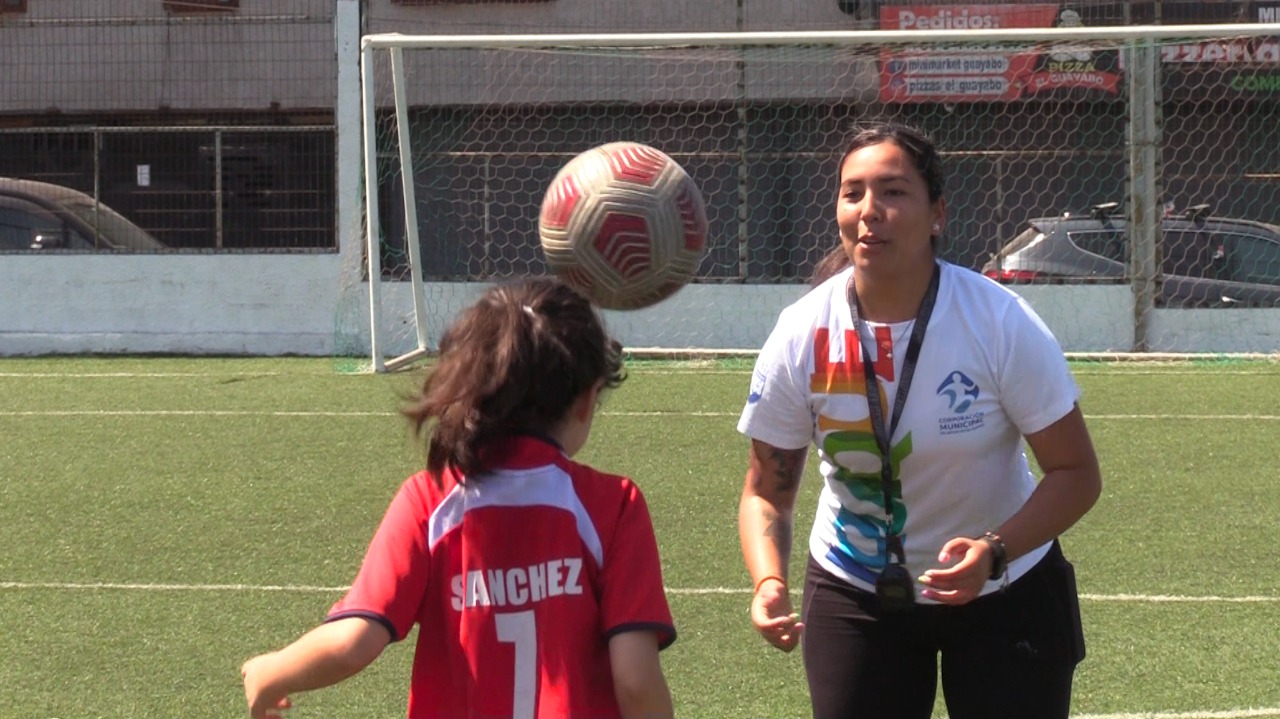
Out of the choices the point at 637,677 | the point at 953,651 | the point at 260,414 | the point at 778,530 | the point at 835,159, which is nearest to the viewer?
the point at 637,677

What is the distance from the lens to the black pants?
9.49 ft

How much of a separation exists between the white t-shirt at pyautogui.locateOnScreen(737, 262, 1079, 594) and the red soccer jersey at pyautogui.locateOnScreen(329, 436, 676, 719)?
0.77 meters

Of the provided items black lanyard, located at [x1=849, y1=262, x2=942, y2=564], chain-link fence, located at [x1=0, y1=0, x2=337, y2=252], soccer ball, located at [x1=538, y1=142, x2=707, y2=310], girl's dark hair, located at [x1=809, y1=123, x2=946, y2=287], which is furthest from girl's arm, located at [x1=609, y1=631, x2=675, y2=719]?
chain-link fence, located at [x1=0, y1=0, x2=337, y2=252]

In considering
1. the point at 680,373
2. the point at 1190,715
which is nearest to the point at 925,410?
the point at 1190,715

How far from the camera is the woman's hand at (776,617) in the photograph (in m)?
2.73

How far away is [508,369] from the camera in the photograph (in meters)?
2.23

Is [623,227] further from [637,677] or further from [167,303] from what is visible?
[167,303]

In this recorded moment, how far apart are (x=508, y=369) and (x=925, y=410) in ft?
3.13

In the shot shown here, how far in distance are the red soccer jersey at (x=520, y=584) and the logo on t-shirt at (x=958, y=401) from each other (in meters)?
0.81

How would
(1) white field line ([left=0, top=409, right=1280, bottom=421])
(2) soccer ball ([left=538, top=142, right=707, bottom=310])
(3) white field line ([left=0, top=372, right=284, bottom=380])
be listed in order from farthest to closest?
(3) white field line ([left=0, top=372, right=284, bottom=380]) < (1) white field line ([left=0, top=409, right=1280, bottom=421]) < (2) soccer ball ([left=538, top=142, right=707, bottom=310])

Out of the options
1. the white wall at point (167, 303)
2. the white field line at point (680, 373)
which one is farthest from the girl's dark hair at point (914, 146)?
the white wall at point (167, 303)

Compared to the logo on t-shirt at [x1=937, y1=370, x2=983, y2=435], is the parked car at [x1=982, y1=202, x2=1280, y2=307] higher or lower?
higher

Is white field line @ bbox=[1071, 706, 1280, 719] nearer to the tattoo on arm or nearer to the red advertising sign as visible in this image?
the tattoo on arm

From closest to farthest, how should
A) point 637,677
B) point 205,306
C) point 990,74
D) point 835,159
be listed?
point 637,677 → point 835,159 → point 205,306 → point 990,74
